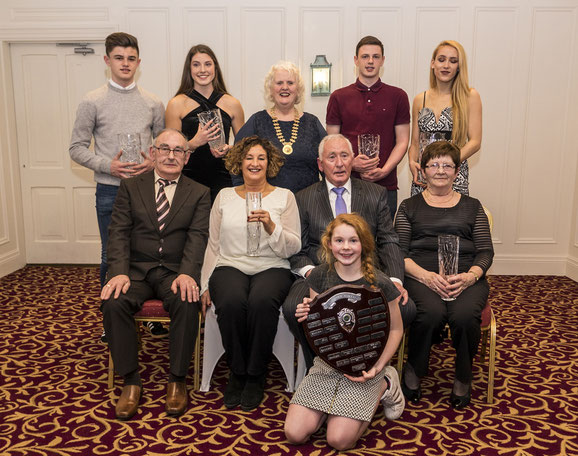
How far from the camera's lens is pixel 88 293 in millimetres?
4930

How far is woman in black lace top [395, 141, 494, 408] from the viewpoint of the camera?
9.36ft

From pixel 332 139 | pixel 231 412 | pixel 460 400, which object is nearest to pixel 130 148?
pixel 332 139

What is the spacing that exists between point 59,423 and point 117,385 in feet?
1.52

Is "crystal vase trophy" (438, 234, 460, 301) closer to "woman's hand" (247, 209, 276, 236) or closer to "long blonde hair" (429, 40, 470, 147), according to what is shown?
"woman's hand" (247, 209, 276, 236)

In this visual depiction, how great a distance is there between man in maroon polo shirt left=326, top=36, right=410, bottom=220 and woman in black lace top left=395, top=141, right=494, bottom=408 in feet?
1.69

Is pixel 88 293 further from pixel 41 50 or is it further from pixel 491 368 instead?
pixel 491 368

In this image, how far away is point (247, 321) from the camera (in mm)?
2867

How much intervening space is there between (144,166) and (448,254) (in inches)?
75.1

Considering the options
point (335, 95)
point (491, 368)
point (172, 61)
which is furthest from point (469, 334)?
point (172, 61)

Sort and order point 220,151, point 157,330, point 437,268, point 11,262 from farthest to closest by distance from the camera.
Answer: point 11,262, point 157,330, point 220,151, point 437,268

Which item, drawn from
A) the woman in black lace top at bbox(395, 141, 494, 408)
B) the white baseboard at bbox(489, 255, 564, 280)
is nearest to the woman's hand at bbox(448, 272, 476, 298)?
the woman in black lace top at bbox(395, 141, 494, 408)

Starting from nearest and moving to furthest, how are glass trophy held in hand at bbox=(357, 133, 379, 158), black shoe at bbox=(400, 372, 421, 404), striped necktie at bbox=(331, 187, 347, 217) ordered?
black shoe at bbox=(400, 372, 421, 404), striped necktie at bbox=(331, 187, 347, 217), glass trophy held in hand at bbox=(357, 133, 379, 158)

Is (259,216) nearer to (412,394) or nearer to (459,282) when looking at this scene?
(459,282)

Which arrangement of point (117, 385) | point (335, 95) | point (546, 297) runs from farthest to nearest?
point (546, 297) → point (335, 95) → point (117, 385)
